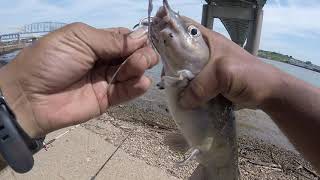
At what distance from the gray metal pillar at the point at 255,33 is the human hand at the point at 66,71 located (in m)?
22.7

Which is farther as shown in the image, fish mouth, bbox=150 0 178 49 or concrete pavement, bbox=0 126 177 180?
concrete pavement, bbox=0 126 177 180

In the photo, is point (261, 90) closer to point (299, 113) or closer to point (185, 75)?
point (299, 113)

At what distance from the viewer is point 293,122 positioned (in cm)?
262

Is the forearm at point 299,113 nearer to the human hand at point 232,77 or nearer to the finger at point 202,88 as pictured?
the human hand at point 232,77

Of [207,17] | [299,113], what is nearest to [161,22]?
[299,113]

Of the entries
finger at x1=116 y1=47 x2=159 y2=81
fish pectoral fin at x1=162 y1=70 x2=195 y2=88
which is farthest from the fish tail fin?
finger at x1=116 y1=47 x2=159 y2=81

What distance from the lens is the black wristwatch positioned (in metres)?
2.51

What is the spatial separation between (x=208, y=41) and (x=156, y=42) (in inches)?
12.6

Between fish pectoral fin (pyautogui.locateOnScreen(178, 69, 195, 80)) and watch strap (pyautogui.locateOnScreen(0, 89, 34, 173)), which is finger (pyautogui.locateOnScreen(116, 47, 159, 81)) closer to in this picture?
fish pectoral fin (pyautogui.locateOnScreen(178, 69, 195, 80))

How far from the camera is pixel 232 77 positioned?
106 inches

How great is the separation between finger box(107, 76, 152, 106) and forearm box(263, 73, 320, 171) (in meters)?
0.94

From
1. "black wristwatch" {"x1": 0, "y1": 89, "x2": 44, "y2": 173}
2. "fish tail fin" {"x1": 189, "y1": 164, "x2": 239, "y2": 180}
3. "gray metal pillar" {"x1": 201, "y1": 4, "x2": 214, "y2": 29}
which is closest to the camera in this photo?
Answer: "black wristwatch" {"x1": 0, "y1": 89, "x2": 44, "y2": 173}

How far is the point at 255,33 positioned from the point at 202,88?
2333 centimetres

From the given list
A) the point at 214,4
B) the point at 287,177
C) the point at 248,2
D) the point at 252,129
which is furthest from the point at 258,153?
the point at 214,4
